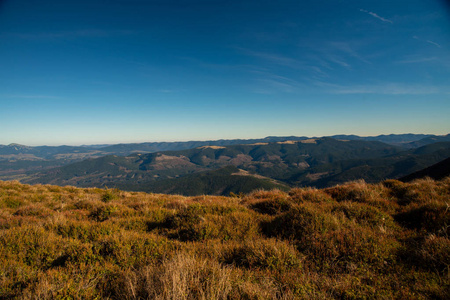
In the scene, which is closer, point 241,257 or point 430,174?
point 241,257

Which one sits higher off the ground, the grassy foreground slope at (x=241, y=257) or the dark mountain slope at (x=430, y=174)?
the grassy foreground slope at (x=241, y=257)

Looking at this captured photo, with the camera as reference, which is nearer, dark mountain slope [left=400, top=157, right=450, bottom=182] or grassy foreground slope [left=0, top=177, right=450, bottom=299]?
grassy foreground slope [left=0, top=177, right=450, bottom=299]

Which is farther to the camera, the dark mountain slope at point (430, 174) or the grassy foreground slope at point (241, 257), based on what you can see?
the dark mountain slope at point (430, 174)

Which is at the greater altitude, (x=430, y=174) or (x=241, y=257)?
(x=241, y=257)

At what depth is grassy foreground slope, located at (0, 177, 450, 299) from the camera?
277 centimetres

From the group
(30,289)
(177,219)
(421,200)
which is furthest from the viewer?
(421,200)

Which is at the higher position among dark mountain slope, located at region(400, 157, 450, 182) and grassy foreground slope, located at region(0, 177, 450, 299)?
grassy foreground slope, located at region(0, 177, 450, 299)

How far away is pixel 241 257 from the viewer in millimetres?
3918

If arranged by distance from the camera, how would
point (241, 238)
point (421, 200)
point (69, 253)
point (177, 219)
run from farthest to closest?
point (421, 200)
point (177, 219)
point (241, 238)
point (69, 253)

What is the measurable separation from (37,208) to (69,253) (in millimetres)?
6442

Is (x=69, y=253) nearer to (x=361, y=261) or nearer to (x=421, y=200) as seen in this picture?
(x=361, y=261)

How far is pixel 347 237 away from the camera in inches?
164

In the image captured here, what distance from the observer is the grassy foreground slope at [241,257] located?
277cm

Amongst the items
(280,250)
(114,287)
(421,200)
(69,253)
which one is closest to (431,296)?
(280,250)
